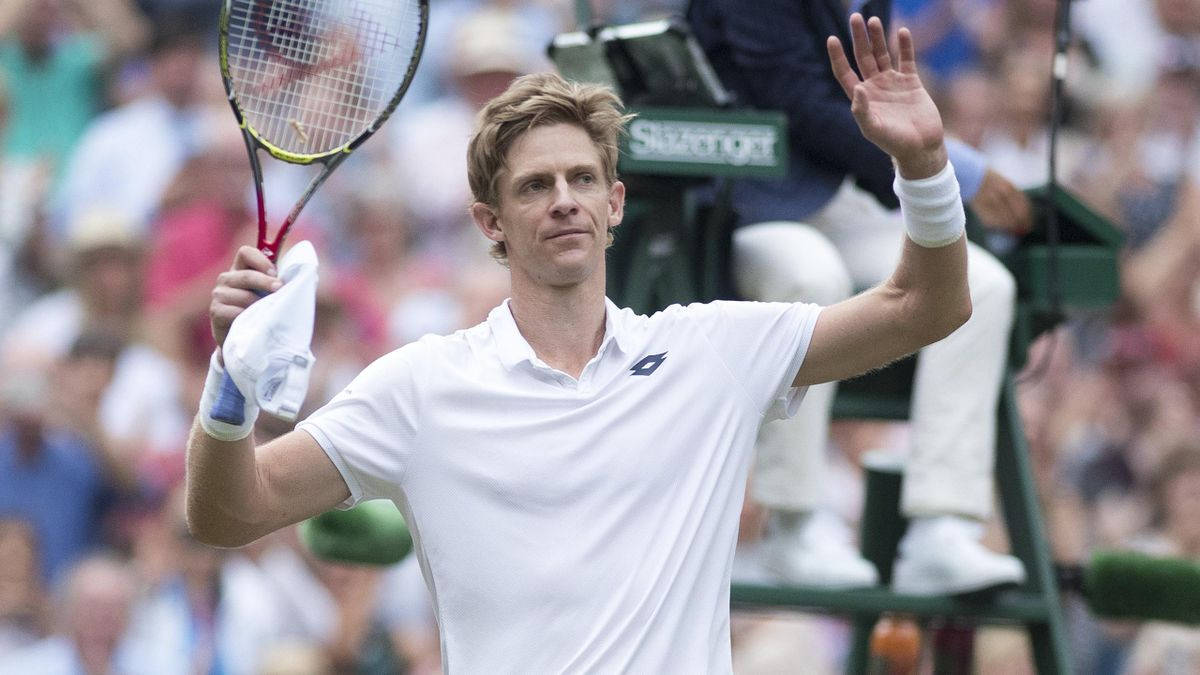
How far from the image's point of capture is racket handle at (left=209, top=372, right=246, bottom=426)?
2723mm

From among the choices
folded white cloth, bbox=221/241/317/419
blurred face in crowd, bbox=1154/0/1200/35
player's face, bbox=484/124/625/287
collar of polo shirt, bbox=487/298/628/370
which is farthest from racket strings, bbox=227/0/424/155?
blurred face in crowd, bbox=1154/0/1200/35

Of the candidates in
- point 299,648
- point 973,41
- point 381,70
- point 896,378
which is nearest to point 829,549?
point 896,378

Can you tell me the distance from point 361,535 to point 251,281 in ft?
8.62

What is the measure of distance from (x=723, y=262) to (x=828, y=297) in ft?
1.01

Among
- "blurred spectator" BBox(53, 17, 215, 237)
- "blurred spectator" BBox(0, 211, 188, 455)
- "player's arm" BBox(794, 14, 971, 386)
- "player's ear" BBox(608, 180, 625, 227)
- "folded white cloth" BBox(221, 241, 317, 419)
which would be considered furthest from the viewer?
"blurred spectator" BBox(53, 17, 215, 237)

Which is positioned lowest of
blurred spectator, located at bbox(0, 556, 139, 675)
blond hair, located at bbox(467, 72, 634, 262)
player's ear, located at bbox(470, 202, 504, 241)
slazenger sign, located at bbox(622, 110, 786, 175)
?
blurred spectator, located at bbox(0, 556, 139, 675)

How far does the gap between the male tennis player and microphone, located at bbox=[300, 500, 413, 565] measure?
7.13 feet

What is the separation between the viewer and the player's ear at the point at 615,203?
3.23m

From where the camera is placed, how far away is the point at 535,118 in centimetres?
317

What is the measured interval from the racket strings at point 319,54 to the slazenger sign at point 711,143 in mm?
1217

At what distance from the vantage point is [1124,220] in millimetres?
8406

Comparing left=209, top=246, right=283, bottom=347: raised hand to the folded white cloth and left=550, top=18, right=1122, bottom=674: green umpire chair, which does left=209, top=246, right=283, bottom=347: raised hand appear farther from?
left=550, top=18, right=1122, bottom=674: green umpire chair

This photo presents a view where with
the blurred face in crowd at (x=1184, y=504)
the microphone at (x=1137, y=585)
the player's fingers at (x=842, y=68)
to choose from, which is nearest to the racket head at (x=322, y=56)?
the player's fingers at (x=842, y=68)

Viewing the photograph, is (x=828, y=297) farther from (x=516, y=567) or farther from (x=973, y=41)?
(x=973, y=41)
